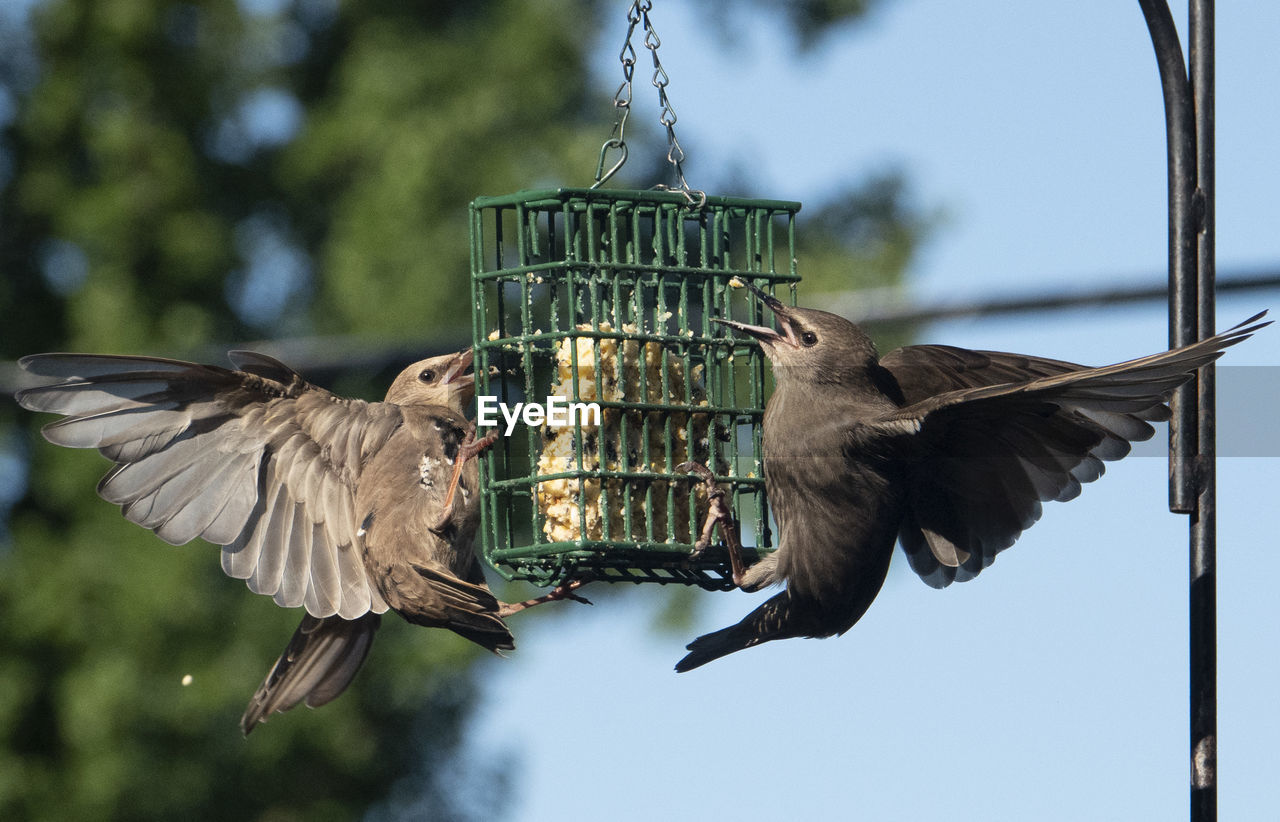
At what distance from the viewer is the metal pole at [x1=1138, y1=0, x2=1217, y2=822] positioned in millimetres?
5211

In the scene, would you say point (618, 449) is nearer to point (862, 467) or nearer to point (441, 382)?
point (862, 467)

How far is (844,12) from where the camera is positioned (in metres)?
15.8

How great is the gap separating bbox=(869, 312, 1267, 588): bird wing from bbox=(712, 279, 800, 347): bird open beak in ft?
1.44

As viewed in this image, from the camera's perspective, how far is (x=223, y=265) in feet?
48.3

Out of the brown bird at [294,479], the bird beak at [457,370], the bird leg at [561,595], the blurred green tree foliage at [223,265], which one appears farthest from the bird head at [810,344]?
the blurred green tree foliage at [223,265]

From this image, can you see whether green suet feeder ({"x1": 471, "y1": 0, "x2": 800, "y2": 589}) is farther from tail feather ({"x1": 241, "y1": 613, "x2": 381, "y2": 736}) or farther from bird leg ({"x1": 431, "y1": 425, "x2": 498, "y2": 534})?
tail feather ({"x1": 241, "y1": 613, "x2": 381, "y2": 736})

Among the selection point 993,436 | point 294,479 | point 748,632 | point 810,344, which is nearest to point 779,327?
point 810,344

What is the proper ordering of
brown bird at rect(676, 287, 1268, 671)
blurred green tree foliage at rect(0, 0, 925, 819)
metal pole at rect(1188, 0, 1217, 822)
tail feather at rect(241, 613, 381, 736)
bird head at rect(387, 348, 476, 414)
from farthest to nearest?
blurred green tree foliage at rect(0, 0, 925, 819) → tail feather at rect(241, 613, 381, 736) → bird head at rect(387, 348, 476, 414) → brown bird at rect(676, 287, 1268, 671) → metal pole at rect(1188, 0, 1217, 822)

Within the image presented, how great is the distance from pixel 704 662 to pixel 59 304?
9.84 meters

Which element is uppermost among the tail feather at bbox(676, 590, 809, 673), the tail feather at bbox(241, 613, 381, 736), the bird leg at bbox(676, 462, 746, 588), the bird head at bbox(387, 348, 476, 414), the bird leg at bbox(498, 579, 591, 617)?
the bird head at bbox(387, 348, 476, 414)

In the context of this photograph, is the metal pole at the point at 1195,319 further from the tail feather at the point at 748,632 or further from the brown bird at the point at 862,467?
the tail feather at the point at 748,632

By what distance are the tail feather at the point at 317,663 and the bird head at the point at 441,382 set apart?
0.92 m

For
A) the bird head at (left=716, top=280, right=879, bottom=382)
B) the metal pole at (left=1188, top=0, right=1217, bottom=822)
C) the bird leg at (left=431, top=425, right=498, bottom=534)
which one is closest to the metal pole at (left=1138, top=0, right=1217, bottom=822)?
the metal pole at (left=1188, top=0, right=1217, bottom=822)

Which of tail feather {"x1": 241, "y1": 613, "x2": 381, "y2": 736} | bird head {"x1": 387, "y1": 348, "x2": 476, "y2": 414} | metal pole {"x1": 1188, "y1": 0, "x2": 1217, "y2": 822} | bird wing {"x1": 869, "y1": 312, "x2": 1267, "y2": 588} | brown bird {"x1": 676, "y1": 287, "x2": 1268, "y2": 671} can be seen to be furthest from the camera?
tail feather {"x1": 241, "y1": 613, "x2": 381, "y2": 736}
